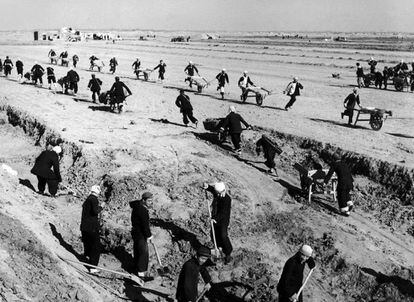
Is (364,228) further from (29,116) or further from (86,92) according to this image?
(86,92)

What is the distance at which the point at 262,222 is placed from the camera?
1111cm

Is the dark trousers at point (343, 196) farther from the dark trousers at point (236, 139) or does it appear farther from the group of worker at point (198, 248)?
the dark trousers at point (236, 139)

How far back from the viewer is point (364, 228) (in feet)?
36.3

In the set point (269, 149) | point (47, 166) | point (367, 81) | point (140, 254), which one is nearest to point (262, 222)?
point (269, 149)

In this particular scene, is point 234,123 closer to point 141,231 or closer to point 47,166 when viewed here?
point 47,166

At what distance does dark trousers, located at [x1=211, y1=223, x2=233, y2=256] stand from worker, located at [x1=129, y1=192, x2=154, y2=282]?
4.80 ft

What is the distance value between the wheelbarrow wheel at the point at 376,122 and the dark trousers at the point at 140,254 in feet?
38.2

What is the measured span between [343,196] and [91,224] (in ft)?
20.9

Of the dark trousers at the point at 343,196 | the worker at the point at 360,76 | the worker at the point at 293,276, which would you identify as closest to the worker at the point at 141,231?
the worker at the point at 293,276

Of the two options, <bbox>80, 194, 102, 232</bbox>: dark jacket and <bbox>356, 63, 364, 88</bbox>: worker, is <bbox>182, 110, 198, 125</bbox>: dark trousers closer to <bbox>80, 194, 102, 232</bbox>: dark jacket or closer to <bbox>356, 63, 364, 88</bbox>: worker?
<bbox>80, 194, 102, 232</bbox>: dark jacket

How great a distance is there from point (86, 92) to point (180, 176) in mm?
13319

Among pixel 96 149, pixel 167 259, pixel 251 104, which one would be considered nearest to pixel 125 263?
pixel 167 259

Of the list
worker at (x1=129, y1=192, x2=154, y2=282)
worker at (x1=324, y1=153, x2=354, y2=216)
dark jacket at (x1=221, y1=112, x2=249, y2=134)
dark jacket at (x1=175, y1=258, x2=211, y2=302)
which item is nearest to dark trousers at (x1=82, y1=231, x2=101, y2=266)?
worker at (x1=129, y1=192, x2=154, y2=282)

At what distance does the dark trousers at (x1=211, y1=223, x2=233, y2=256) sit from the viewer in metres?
8.94
